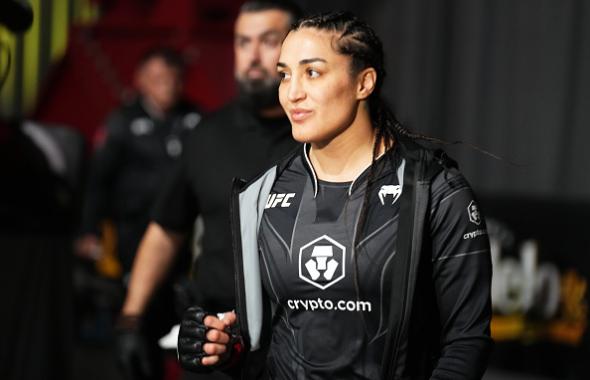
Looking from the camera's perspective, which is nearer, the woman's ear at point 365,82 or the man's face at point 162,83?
the woman's ear at point 365,82

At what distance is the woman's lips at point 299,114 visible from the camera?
6.57 feet

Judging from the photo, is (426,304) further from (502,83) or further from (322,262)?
(502,83)

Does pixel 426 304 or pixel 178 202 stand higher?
pixel 178 202

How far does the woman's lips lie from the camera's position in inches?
78.8

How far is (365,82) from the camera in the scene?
2.02m

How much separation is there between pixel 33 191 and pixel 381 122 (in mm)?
2288

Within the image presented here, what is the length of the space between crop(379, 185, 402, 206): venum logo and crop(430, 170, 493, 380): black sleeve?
0.24 ft

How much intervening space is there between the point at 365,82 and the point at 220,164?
94 centimetres

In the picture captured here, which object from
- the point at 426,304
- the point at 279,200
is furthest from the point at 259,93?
the point at 426,304

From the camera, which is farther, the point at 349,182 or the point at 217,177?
the point at 217,177

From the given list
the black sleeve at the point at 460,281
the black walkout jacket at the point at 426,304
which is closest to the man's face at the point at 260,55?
the black walkout jacket at the point at 426,304

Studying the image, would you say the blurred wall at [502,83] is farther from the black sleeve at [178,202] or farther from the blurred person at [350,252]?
the blurred person at [350,252]

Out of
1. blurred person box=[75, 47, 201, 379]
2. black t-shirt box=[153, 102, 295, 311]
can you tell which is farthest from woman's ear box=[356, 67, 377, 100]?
blurred person box=[75, 47, 201, 379]

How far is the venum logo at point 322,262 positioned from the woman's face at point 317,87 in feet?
0.68
